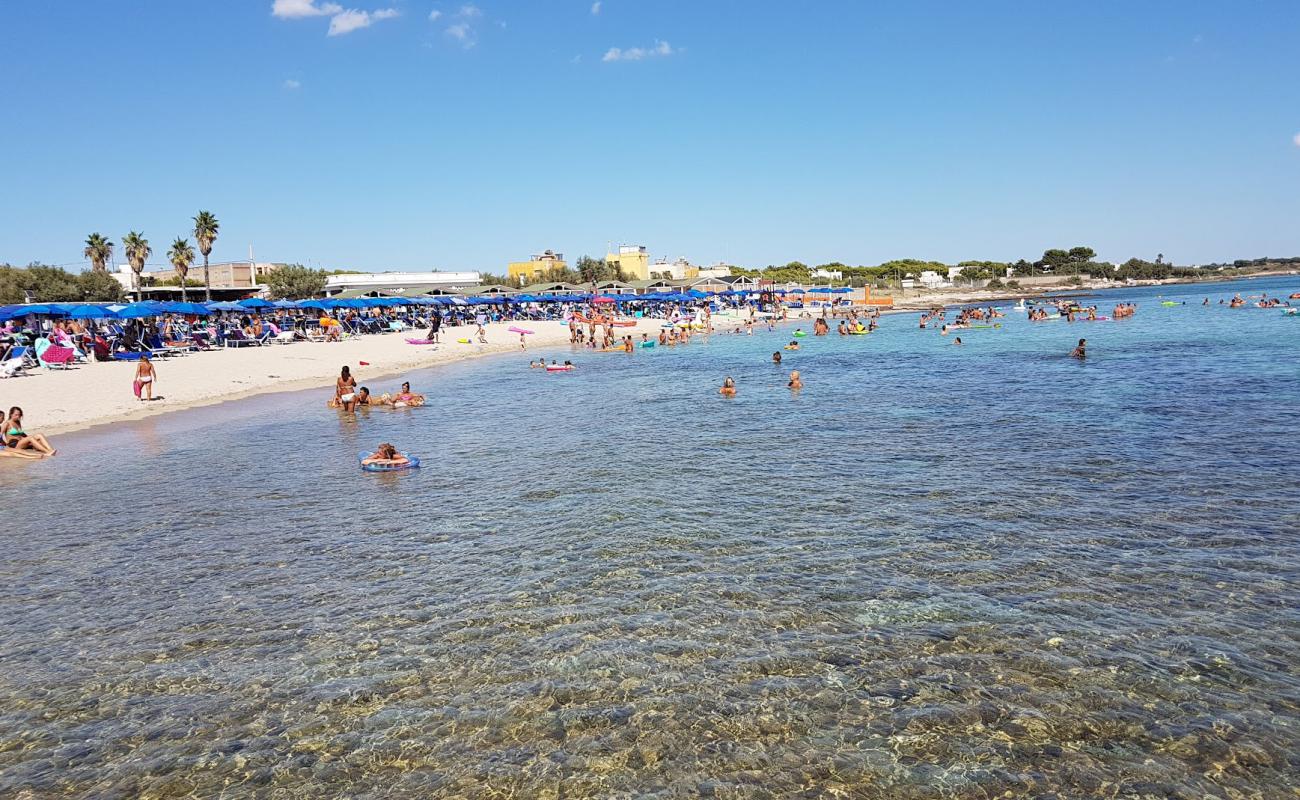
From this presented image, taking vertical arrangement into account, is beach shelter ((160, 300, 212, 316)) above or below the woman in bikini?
above

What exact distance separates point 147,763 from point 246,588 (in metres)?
3.32

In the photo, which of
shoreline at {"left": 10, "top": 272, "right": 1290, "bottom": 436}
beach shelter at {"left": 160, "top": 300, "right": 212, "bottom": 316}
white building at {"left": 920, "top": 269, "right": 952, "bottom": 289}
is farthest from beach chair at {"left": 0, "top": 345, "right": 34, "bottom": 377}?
white building at {"left": 920, "top": 269, "right": 952, "bottom": 289}

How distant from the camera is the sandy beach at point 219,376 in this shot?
2116 cm

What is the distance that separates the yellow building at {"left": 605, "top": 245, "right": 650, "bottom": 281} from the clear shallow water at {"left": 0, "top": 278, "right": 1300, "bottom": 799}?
11255cm

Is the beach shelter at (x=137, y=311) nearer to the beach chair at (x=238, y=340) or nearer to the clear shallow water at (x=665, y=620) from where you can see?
the beach chair at (x=238, y=340)

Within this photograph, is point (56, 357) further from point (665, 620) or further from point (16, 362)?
point (665, 620)

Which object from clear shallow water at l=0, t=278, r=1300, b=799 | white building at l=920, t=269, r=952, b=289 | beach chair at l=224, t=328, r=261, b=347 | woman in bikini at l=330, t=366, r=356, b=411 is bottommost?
clear shallow water at l=0, t=278, r=1300, b=799

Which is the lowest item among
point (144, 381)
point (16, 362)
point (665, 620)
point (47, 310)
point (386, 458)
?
point (665, 620)

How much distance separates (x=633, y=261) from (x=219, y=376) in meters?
106

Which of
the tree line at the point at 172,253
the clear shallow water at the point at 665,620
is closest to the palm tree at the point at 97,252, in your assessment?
the tree line at the point at 172,253

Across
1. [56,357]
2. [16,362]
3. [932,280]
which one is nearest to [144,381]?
[16,362]

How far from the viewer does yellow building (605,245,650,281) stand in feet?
417

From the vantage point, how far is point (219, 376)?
28.6m

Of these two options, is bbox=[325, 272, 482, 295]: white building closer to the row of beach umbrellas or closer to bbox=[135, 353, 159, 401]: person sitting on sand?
the row of beach umbrellas
